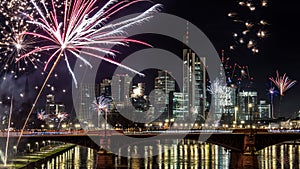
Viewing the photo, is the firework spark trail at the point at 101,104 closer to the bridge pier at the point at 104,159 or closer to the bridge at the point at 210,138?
the bridge at the point at 210,138

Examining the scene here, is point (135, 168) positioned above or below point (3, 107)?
below

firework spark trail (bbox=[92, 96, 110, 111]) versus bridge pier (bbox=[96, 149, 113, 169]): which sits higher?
firework spark trail (bbox=[92, 96, 110, 111])

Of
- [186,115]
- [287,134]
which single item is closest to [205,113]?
[186,115]

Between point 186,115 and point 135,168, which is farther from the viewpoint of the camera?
point 186,115

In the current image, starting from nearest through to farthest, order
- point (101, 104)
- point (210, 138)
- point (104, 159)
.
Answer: point (104, 159)
point (210, 138)
point (101, 104)

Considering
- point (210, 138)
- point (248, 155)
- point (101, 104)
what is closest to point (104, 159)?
point (101, 104)

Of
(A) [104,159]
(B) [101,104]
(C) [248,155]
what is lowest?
(A) [104,159]

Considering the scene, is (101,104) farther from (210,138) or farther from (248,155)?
(248,155)

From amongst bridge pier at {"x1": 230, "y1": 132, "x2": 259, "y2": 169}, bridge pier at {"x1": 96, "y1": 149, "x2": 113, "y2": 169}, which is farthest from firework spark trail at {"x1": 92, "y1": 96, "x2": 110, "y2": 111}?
bridge pier at {"x1": 230, "y1": 132, "x2": 259, "y2": 169}

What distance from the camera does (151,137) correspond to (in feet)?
221

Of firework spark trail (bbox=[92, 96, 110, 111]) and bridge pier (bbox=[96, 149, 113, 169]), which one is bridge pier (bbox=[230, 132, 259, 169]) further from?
firework spark trail (bbox=[92, 96, 110, 111])

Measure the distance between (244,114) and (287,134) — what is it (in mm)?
112839

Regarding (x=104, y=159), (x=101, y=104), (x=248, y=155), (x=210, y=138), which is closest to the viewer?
(x=248, y=155)

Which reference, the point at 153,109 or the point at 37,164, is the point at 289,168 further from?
the point at 153,109
